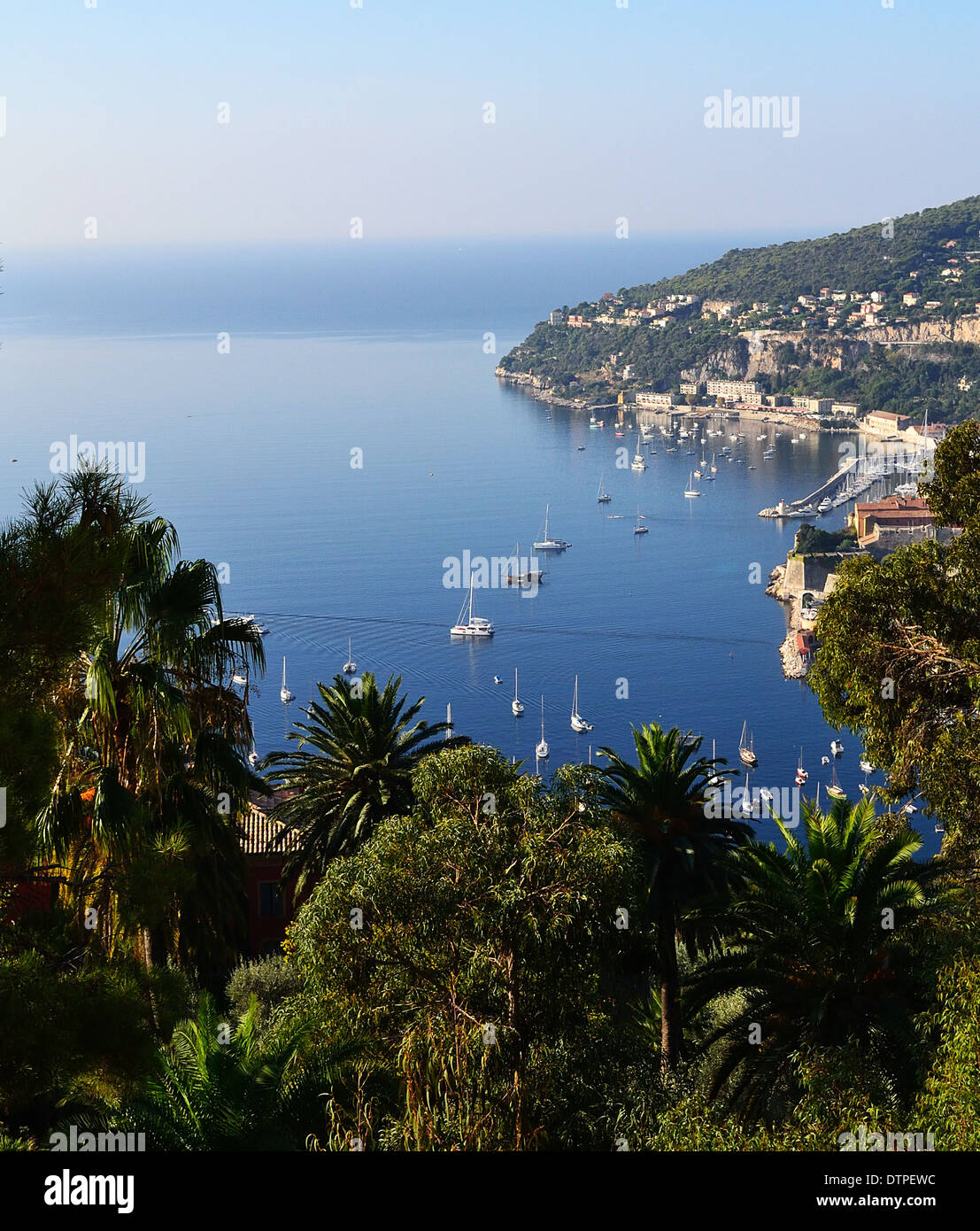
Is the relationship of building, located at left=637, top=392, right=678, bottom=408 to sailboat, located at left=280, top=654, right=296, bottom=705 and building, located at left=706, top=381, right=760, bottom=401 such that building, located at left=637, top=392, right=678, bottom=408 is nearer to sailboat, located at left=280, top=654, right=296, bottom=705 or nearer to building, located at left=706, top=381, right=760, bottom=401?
building, located at left=706, top=381, right=760, bottom=401

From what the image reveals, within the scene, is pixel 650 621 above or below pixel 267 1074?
below

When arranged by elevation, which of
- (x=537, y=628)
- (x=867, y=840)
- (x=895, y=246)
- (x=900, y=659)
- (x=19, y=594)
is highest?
(x=895, y=246)

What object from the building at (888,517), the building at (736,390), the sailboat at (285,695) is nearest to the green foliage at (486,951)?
the sailboat at (285,695)

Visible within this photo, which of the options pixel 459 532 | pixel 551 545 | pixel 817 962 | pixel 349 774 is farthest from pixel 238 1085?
pixel 459 532

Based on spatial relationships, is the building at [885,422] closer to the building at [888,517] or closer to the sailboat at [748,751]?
the building at [888,517]

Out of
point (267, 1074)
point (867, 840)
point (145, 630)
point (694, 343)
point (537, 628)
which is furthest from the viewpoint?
point (694, 343)

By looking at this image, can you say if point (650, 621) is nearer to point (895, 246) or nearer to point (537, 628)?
point (537, 628)
